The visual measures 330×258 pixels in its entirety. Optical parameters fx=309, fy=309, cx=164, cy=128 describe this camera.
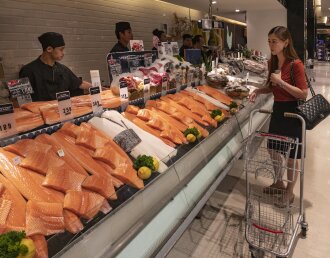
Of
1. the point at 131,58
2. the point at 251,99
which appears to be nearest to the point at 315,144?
the point at 251,99

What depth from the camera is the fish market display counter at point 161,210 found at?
4.71 feet

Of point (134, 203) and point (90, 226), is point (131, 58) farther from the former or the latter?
point (90, 226)

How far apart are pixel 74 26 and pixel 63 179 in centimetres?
479

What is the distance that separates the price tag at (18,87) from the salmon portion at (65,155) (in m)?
0.54

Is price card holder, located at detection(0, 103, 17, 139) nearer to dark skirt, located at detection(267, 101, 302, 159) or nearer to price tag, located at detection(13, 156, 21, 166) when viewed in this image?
price tag, located at detection(13, 156, 21, 166)

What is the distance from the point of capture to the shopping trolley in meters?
2.38

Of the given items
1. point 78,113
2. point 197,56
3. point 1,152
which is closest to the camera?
point 1,152

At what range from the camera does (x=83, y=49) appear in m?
5.99

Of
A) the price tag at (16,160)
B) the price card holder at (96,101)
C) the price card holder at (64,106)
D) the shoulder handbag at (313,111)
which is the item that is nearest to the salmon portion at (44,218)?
the price tag at (16,160)

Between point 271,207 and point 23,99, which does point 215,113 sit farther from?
point 23,99

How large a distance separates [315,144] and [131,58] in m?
3.87

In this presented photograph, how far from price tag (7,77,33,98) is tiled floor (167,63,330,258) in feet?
5.81

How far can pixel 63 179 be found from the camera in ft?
5.37

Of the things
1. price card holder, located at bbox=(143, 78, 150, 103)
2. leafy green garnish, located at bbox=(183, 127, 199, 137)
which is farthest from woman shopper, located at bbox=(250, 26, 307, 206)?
price card holder, located at bbox=(143, 78, 150, 103)
